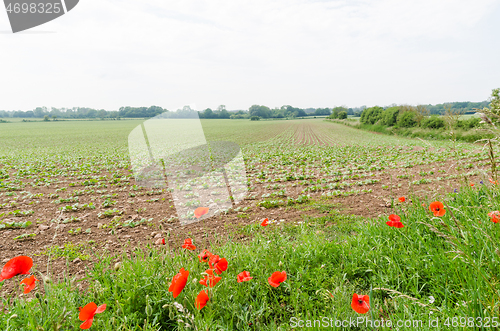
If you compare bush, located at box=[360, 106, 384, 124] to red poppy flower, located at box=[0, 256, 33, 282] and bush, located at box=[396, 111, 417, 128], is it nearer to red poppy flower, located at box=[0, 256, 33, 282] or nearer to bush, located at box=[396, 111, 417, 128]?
bush, located at box=[396, 111, 417, 128]

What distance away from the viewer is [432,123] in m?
25.0

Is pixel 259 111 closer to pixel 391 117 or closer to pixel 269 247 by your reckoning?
pixel 391 117

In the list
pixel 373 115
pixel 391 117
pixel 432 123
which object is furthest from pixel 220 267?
pixel 373 115

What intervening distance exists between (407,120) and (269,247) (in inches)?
1274

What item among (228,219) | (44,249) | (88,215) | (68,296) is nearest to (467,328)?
A: (68,296)

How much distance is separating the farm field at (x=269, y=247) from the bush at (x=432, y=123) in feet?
62.4

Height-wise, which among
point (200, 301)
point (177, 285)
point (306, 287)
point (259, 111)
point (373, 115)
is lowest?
point (259, 111)

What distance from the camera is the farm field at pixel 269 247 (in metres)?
1.77

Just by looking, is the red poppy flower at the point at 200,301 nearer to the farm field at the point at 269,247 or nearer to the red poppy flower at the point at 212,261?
the farm field at the point at 269,247

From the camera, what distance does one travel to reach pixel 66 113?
87.1 metres

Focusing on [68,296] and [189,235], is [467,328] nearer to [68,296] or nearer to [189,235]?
[68,296]

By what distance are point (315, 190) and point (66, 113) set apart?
106 meters

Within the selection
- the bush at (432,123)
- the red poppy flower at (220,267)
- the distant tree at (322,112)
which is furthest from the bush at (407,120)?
the distant tree at (322,112)

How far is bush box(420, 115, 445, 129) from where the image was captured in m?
24.4
